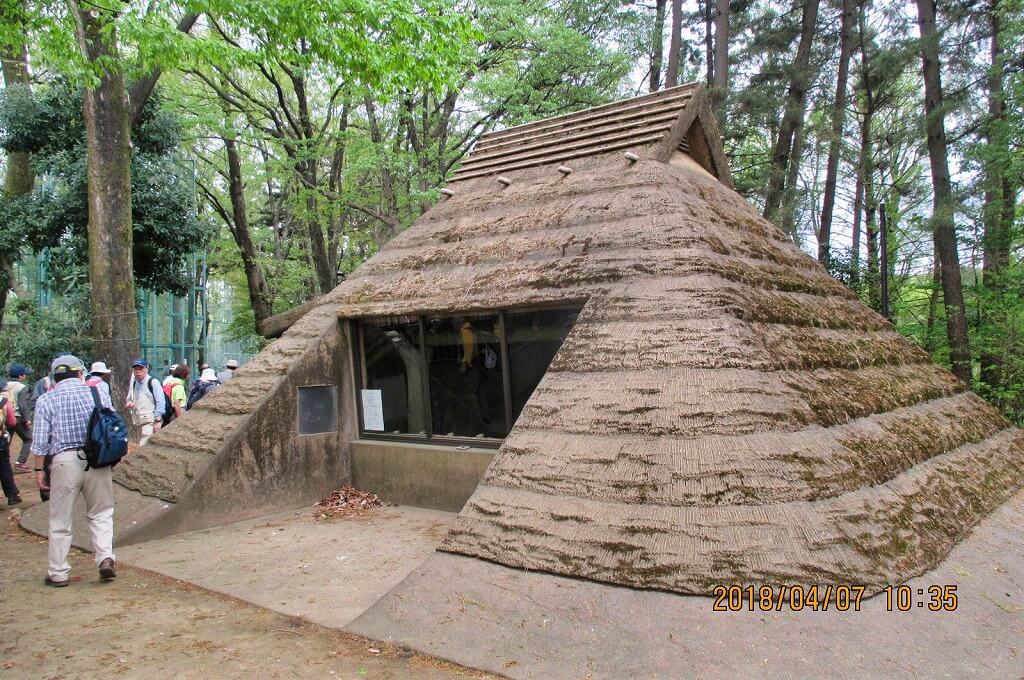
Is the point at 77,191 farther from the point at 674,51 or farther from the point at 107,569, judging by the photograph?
the point at 674,51

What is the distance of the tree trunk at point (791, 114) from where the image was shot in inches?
591

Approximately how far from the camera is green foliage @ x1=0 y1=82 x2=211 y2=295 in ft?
44.4

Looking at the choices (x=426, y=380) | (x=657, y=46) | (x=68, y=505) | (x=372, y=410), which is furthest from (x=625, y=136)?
(x=657, y=46)

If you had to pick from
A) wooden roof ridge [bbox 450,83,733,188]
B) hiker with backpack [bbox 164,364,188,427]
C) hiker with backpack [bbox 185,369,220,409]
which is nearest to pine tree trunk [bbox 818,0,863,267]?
wooden roof ridge [bbox 450,83,733,188]

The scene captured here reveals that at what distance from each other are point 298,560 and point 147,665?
7.05 feet

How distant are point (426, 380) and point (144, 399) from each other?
569cm

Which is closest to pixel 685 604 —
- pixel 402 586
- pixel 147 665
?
pixel 402 586

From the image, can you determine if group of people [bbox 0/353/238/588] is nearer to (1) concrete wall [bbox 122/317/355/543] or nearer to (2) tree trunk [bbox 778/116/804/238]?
(1) concrete wall [bbox 122/317/355/543]

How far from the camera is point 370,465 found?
27.8ft

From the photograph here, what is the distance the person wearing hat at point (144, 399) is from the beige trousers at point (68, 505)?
526 cm

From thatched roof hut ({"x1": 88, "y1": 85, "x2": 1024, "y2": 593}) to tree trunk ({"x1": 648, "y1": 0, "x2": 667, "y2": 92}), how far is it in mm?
11405

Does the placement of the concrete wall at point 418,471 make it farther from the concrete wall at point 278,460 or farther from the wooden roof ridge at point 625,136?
the wooden roof ridge at point 625,136

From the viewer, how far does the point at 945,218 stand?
39.8 feet

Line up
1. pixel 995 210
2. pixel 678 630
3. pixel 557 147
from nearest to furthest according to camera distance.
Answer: pixel 678 630
pixel 557 147
pixel 995 210
